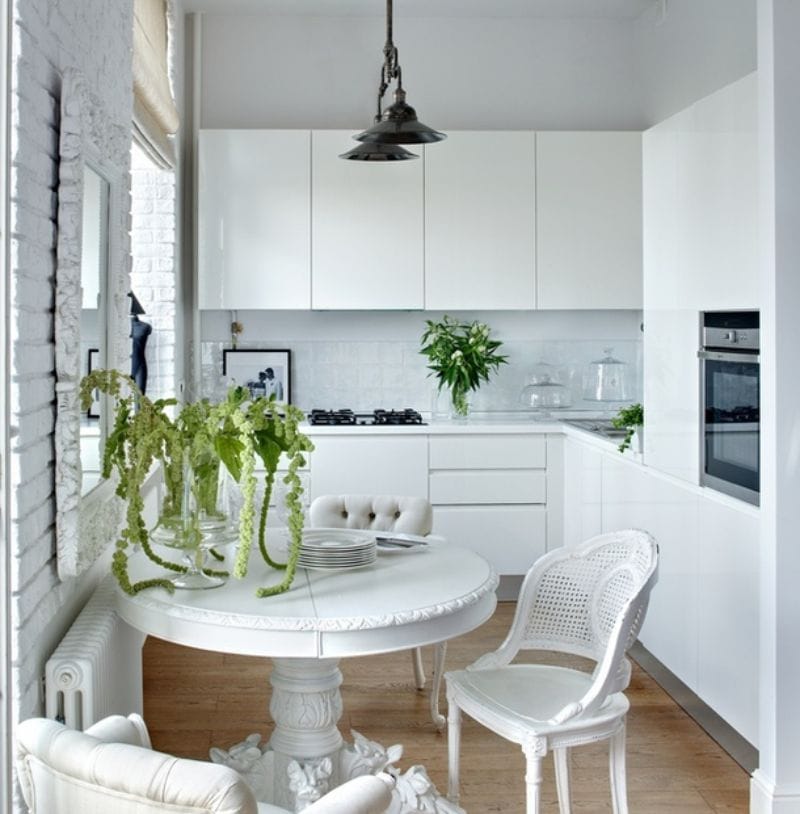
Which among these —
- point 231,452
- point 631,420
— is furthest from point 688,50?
point 231,452

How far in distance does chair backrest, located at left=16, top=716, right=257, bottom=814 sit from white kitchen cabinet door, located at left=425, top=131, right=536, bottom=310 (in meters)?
4.12

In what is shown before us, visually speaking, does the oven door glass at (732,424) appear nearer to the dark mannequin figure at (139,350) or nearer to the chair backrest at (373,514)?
the chair backrest at (373,514)

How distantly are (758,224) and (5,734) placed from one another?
2321mm

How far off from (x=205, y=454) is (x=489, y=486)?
119 inches

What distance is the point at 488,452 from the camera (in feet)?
17.7

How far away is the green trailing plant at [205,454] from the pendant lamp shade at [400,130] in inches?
44.9

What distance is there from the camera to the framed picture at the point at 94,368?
2.80 m

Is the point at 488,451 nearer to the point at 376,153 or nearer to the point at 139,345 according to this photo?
the point at 139,345

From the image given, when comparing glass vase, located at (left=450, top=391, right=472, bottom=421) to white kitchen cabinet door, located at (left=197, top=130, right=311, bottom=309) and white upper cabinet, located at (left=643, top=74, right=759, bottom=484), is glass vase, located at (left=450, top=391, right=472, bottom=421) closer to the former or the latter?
white kitchen cabinet door, located at (left=197, top=130, right=311, bottom=309)

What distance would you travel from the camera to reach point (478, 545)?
541cm

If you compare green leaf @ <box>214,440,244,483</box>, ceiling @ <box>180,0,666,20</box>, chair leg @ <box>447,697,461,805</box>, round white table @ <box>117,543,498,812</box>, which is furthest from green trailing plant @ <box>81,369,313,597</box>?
ceiling @ <box>180,0,666,20</box>

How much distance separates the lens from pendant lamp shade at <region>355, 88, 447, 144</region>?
3.31m

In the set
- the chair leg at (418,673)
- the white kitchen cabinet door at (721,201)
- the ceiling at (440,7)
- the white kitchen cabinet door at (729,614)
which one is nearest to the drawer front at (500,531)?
the chair leg at (418,673)

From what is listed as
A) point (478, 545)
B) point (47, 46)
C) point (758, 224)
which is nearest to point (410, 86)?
point (478, 545)
